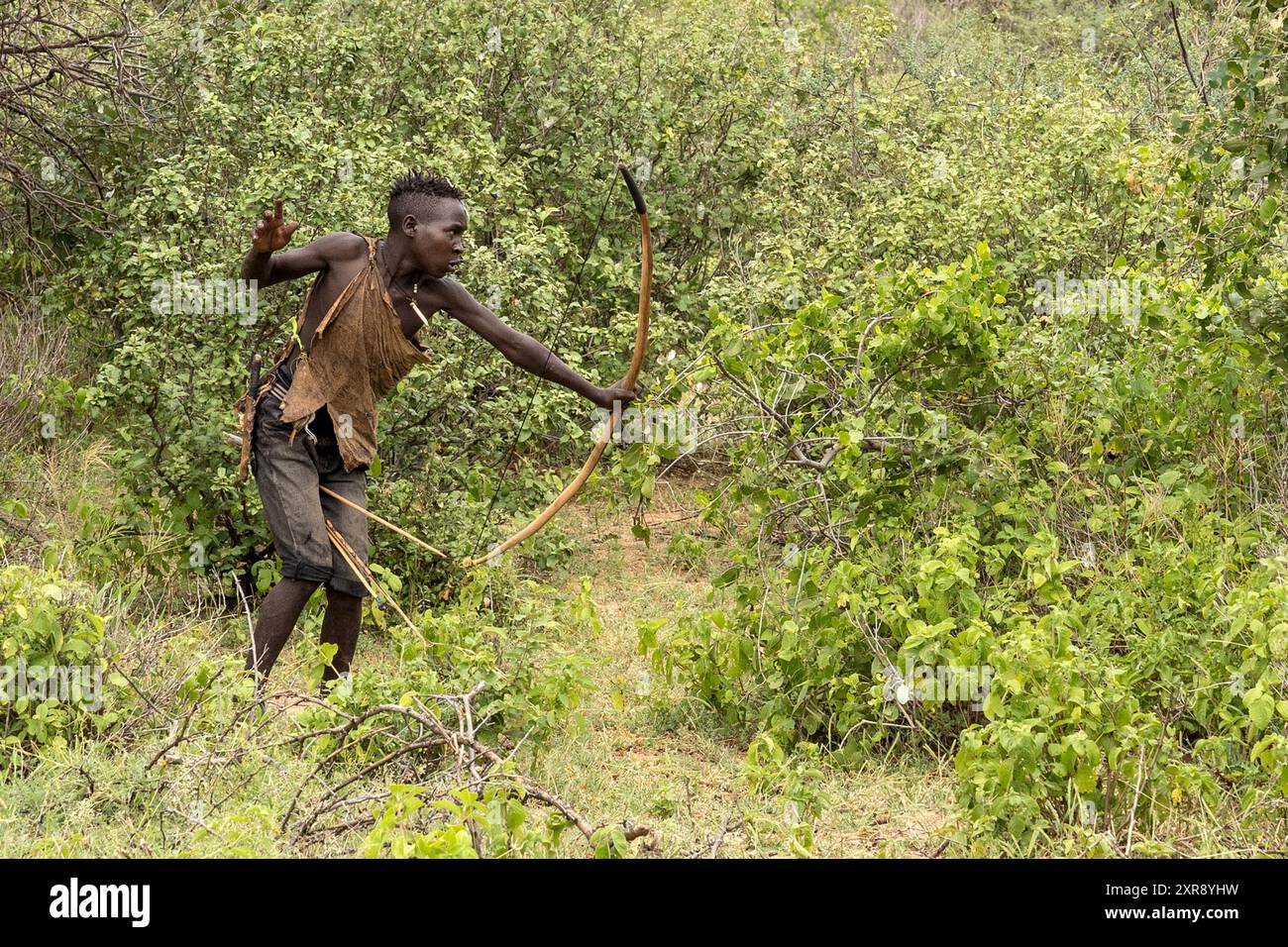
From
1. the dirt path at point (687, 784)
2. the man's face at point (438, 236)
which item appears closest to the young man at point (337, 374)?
the man's face at point (438, 236)

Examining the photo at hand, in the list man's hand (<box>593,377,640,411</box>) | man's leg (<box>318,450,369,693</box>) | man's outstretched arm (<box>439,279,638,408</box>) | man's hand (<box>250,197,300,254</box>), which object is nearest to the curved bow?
man's hand (<box>593,377,640,411</box>)

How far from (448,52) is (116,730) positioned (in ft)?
15.6

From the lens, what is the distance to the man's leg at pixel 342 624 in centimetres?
563

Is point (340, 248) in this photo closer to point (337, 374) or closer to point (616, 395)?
point (337, 374)

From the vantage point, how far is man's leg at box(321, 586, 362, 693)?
5.63 m

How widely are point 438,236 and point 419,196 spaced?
17 centimetres

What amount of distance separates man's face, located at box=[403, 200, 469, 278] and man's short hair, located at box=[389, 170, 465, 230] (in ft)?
0.06

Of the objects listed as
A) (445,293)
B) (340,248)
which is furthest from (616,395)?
(340,248)

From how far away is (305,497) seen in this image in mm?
5449

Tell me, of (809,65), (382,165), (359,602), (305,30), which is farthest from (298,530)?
(809,65)

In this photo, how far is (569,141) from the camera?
8.99 metres

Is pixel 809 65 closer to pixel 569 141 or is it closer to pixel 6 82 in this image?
pixel 569 141

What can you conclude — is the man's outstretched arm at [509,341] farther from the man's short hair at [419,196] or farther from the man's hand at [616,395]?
the man's short hair at [419,196]

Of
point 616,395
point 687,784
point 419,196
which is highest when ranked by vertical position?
point 419,196
